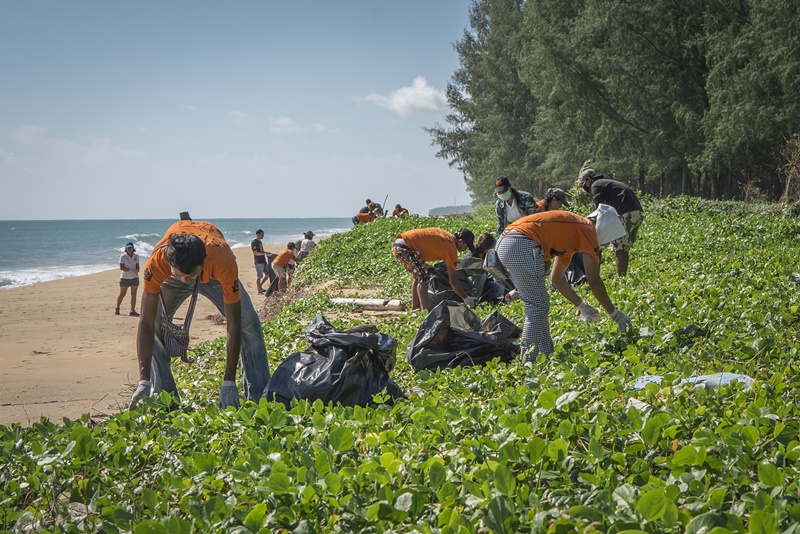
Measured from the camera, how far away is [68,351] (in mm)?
13070

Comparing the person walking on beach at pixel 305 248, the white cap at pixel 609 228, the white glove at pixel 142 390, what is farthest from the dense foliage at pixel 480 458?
the person walking on beach at pixel 305 248

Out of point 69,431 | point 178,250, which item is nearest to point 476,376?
point 178,250

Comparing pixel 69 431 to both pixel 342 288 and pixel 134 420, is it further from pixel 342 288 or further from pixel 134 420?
pixel 342 288

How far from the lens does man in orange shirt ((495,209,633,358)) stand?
5750 mm

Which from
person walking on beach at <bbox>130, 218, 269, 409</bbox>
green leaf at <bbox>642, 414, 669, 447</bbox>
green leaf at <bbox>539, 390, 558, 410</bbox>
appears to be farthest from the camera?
person walking on beach at <bbox>130, 218, 269, 409</bbox>

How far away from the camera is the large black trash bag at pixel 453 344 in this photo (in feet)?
20.4

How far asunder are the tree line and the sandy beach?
15530 mm

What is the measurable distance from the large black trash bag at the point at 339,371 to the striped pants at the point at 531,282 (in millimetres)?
1173

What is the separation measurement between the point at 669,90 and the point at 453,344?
22.7 meters

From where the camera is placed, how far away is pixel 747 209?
18812 mm

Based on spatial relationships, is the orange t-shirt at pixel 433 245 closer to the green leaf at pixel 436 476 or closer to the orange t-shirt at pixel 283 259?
the green leaf at pixel 436 476

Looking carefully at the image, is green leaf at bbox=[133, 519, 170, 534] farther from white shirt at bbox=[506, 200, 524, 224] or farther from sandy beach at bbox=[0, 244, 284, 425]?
white shirt at bbox=[506, 200, 524, 224]

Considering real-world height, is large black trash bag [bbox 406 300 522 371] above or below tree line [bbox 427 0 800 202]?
below

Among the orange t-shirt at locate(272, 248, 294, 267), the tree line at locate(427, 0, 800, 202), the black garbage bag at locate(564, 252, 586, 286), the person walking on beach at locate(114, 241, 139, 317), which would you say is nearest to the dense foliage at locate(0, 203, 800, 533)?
the black garbage bag at locate(564, 252, 586, 286)
